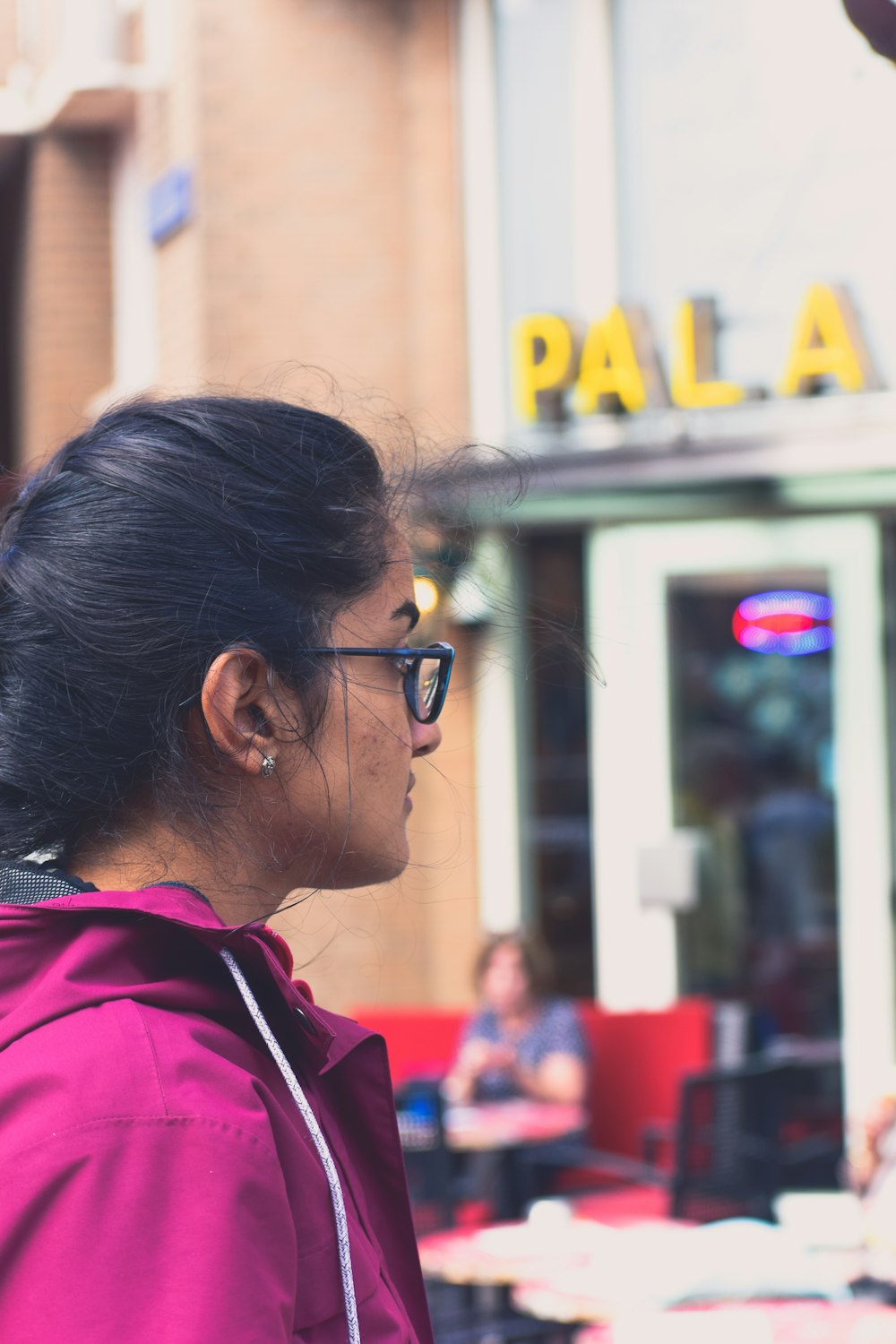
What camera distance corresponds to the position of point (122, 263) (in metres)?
10.2

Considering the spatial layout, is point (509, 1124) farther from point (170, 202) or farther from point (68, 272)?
point (68, 272)

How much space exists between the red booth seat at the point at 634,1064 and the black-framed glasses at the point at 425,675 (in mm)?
5597

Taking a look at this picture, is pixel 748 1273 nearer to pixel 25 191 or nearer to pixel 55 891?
pixel 55 891

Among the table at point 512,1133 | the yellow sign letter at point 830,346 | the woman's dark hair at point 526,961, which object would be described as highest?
the yellow sign letter at point 830,346

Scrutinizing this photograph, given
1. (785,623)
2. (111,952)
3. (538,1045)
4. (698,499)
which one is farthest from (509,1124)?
(111,952)

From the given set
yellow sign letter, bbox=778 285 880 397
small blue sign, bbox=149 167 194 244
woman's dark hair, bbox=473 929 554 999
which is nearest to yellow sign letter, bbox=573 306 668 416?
yellow sign letter, bbox=778 285 880 397

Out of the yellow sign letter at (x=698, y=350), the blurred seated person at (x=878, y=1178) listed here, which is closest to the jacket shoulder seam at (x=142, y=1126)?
the blurred seated person at (x=878, y=1178)

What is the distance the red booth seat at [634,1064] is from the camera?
6.86m

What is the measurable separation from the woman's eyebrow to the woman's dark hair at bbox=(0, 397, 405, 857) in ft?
0.20

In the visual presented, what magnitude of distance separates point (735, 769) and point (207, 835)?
689 cm

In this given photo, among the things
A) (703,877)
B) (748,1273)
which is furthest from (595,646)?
(748,1273)

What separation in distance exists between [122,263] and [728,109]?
4.36 metres

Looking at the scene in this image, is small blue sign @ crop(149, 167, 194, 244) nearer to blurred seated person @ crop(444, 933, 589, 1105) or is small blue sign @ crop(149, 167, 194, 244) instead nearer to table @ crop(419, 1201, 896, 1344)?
blurred seated person @ crop(444, 933, 589, 1105)

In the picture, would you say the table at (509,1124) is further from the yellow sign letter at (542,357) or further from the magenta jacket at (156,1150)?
the magenta jacket at (156,1150)
